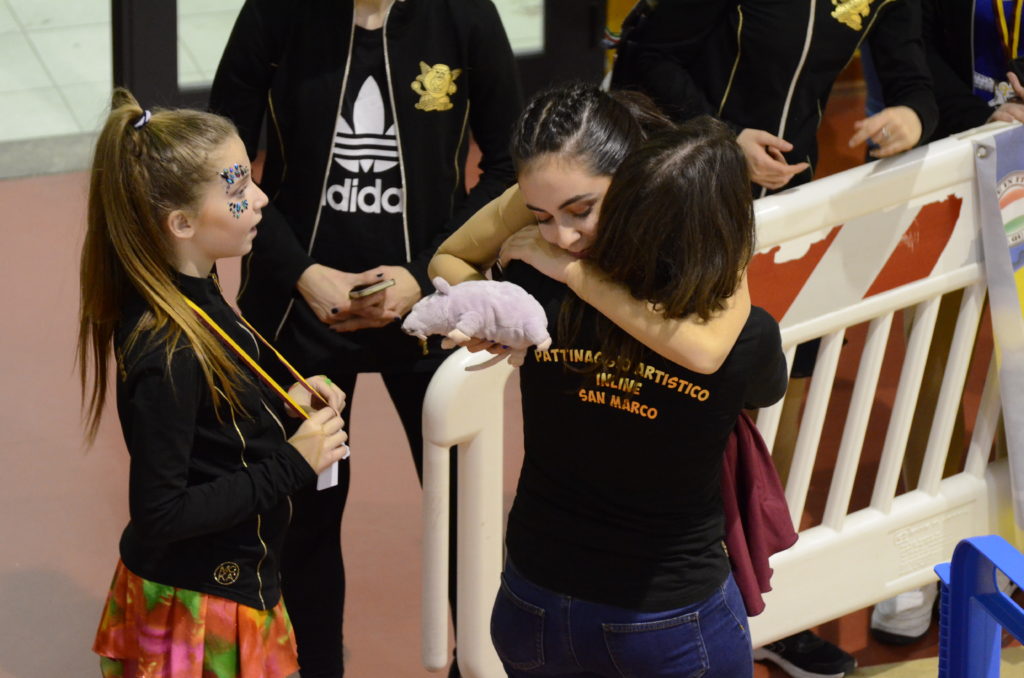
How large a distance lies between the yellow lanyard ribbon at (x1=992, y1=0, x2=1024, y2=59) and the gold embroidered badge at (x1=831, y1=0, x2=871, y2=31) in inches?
14.3

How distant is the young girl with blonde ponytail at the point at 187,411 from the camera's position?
79.4 inches

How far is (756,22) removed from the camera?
2.69 meters

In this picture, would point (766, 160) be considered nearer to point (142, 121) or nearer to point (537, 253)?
point (537, 253)

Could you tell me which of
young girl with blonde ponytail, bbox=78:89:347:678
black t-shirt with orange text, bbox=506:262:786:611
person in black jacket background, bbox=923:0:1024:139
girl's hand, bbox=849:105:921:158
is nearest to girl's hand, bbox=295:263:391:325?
young girl with blonde ponytail, bbox=78:89:347:678

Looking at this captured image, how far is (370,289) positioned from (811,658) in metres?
1.20

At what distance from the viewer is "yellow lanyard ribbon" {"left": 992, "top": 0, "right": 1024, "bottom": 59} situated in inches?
114

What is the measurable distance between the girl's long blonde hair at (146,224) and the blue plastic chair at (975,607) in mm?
1005

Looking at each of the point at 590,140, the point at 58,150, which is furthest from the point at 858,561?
the point at 58,150

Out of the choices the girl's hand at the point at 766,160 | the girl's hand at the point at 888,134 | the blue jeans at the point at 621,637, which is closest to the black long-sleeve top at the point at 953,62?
the girl's hand at the point at 888,134

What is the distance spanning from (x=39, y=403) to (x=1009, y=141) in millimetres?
2653

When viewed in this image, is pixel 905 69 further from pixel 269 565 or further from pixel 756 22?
pixel 269 565

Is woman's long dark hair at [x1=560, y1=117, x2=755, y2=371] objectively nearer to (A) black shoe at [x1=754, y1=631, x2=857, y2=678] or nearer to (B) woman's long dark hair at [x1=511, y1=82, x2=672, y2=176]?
(B) woman's long dark hair at [x1=511, y1=82, x2=672, y2=176]

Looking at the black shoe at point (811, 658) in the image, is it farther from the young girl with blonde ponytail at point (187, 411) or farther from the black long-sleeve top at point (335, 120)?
the young girl with blonde ponytail at point (187, 411)

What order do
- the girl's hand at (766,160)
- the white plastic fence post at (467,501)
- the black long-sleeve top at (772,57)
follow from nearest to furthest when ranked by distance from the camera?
the white plastic fence post at (467,501)
the girl's hand at (766,160)
the black long-sleeve top at (772,57)
